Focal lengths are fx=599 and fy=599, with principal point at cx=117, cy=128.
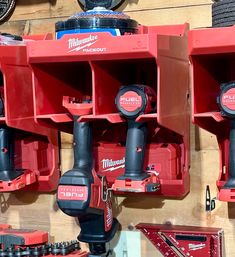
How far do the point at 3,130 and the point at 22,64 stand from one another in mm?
135

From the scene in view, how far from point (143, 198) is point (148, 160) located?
116 mm

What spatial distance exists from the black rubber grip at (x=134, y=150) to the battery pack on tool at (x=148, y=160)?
76mm

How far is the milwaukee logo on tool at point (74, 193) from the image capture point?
1.05 meters

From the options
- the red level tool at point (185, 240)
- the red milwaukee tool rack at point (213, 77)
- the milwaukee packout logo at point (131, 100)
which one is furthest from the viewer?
the red level tool at point (185, 240)

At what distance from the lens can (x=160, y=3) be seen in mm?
1208

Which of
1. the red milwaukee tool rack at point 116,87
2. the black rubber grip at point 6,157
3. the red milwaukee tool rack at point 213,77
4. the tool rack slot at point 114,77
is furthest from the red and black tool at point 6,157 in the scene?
the red milwaukee tool rack at point 213,77

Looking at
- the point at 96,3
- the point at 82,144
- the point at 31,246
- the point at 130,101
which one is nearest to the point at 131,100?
the point at 130,101

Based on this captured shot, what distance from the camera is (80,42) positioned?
1023 mm

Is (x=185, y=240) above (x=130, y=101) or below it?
below

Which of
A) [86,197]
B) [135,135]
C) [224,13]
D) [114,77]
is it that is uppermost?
[224,13]

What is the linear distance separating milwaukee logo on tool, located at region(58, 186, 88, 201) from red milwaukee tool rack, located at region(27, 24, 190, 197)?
0.12 meters

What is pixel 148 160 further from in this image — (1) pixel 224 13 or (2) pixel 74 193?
(1) pixel 224 13

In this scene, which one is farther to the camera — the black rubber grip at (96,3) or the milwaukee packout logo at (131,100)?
the black rubber grip at (96,3)

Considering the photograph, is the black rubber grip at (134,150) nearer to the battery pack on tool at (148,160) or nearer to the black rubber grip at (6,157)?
the battery pack on tool at (148,160)
